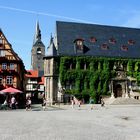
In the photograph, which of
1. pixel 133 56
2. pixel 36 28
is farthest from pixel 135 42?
pixel 36 28

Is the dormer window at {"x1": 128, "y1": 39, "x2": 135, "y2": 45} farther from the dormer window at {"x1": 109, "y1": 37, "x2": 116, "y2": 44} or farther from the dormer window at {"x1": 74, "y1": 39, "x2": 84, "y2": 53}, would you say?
the dormer window at {"x1": 74, "y1": 39, "x2": 84, "y2": 53}

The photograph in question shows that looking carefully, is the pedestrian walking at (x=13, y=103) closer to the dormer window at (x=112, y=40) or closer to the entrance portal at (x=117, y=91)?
the entrance portal at (x=117, y=91)

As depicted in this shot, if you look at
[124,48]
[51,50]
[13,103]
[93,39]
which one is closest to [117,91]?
[124,48]

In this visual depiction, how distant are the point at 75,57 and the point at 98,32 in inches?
379

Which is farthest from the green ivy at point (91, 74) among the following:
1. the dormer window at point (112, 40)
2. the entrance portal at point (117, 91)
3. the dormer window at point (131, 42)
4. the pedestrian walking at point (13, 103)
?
the pedestrian walking at point (13, 103)

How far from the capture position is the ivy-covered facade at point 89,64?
74.4m

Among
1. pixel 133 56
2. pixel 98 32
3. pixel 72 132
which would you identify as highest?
A: pixel 98 32

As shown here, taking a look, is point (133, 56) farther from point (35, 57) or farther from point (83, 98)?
point (35, 57)

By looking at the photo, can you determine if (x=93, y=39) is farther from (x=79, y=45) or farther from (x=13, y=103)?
(x=13, y=103)

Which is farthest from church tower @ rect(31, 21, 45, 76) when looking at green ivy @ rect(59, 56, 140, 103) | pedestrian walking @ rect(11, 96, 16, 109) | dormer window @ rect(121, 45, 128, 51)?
pedestrian walking @ rect(11, 96, 16, 109)

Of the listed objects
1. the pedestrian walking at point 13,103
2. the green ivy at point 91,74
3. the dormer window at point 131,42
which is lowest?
the pedestrian walking at point 13,103

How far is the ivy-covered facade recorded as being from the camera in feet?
244

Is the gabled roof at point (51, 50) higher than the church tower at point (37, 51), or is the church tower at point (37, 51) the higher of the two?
the church tower at point (37, 51)

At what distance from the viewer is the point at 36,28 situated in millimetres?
162500
